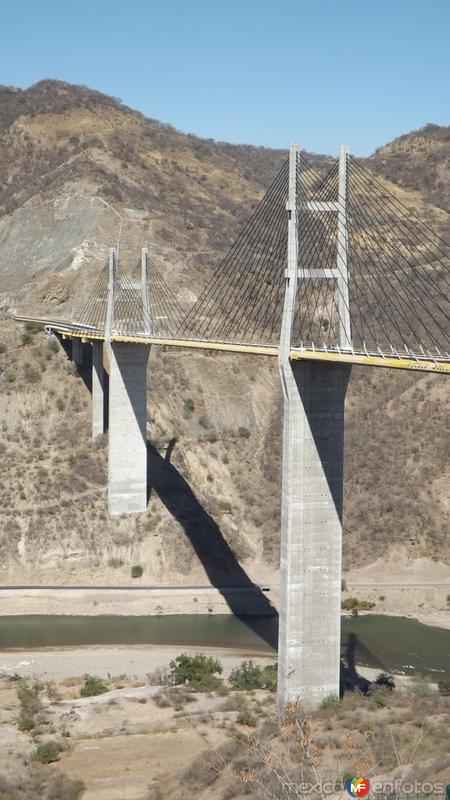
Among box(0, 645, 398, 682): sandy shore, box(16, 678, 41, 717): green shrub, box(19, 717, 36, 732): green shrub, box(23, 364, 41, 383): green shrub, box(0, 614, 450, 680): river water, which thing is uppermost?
box(23, 364, 41, 383): green shrub

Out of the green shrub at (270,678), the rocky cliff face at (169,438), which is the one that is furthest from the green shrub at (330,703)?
the rocky cliff face at (169,438)

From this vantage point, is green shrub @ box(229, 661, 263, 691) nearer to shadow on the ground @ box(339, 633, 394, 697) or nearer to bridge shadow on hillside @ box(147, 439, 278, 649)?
shadow on the ground @ box(339, 633, 394, 697)

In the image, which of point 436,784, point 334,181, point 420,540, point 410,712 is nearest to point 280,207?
point 334,181

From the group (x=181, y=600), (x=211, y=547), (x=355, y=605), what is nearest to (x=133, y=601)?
(x=181, y=600)

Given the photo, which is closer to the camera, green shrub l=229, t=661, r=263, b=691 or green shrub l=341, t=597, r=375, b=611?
green shrub l=229, t=661, r=263, b=691

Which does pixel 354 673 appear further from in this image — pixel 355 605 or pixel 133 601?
pixel 133 601

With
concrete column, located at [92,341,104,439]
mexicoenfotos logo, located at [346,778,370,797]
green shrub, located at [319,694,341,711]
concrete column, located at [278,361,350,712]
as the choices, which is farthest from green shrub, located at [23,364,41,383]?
mexicoenfotos logo, located at [346,778,370,797]
